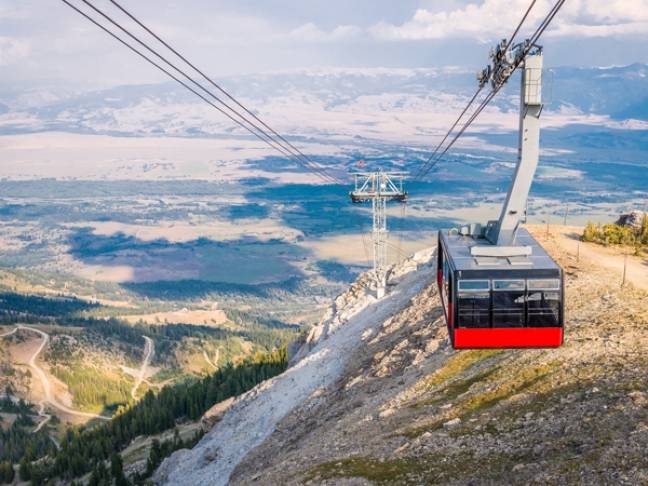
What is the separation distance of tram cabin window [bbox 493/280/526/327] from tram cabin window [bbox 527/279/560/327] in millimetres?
Answer: 338

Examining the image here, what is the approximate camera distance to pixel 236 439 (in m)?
55.2

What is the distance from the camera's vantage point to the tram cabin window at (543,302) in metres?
28.3

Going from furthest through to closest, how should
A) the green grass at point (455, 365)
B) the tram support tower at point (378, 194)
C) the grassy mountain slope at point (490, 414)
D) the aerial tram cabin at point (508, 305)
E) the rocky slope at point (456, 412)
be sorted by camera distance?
the tram support tower at point (378, 194) → the green grass at point (455, 365) → the aerial tram cabin at point (508, 305) → the rocky slope at point (456, 412) → the grassy mountain slope at point (490, 414)

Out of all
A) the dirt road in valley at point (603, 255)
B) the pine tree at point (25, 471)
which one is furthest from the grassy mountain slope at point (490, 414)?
the pine tree at point (25, 471)

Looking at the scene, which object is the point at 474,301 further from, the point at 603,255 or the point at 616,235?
the point at 616,235

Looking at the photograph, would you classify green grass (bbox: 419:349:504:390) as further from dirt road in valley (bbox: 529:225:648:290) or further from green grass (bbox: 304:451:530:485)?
dirt road in valley (bbox: 529:225:648:290)

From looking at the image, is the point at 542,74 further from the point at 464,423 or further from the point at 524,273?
the point at 464,423

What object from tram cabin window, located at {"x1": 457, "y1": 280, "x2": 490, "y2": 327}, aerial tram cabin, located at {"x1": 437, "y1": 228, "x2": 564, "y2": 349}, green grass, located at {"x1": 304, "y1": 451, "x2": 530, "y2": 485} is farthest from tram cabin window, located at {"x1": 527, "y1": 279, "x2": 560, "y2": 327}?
green grass, located at {"x1": 304, "y1": 451, "x2": 530, "y2": 485}

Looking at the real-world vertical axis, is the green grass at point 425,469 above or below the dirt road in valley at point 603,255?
below

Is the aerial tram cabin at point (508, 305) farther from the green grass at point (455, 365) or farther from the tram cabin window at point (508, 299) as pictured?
the green grass at point (455, 365)

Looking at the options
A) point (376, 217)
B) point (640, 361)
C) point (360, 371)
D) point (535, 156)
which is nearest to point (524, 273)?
point (535, 156)

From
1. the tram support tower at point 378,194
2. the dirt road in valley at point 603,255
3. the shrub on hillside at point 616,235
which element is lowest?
the dirt road in valley at point 603,255

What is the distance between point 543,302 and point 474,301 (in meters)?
2.96

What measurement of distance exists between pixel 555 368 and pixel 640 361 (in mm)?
3998
